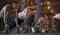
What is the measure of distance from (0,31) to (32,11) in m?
0.50

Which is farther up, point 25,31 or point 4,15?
point 4,15

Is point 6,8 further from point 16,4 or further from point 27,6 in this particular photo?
point 27,6

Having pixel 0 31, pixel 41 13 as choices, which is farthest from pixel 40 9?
pixel 0 31

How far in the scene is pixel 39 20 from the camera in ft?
6.41

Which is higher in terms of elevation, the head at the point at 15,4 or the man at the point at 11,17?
the head at the point at 15,4

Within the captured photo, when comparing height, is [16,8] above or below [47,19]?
above

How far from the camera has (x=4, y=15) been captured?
2.04m

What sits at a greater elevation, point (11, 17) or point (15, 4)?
point (15, 4)

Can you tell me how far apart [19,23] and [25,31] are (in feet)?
0.43

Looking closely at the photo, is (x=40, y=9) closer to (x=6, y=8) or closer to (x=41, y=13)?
(x=41, y=13)

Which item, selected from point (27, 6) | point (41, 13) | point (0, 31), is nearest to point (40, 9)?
point (41, 13)

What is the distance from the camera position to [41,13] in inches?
77.2

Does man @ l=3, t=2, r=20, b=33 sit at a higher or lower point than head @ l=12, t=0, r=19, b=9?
lower

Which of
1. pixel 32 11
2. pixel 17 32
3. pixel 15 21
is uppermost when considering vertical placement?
pixel 32 11
